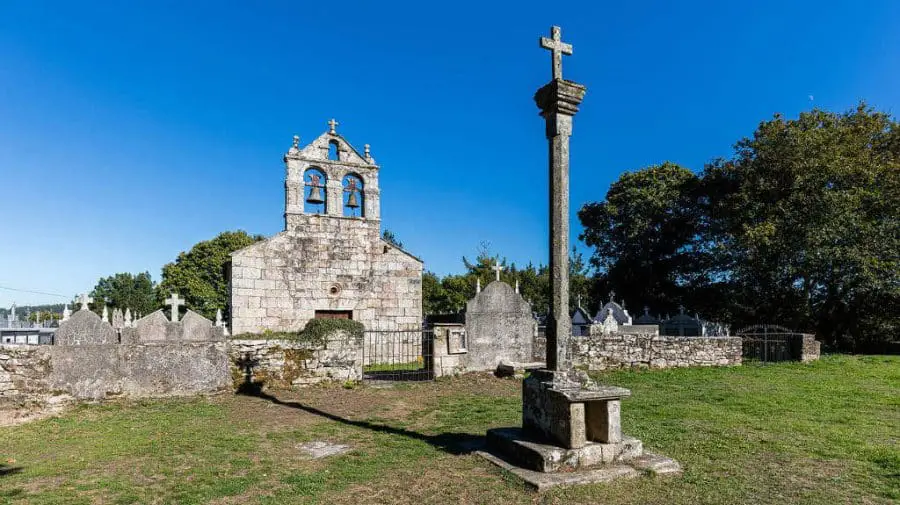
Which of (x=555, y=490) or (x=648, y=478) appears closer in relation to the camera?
(x=555, y=490)

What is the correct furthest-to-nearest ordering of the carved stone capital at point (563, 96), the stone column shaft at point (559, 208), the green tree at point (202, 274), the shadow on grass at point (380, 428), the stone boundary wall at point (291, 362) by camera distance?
the green tree at point (202, 274) → the stone boundary wall at point (291, 362) → the shadow on grass at point (380, 428) → the carved stone capital at point (563, 96) → the stone column shaft at point (559, 208)

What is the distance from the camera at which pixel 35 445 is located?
6547mm

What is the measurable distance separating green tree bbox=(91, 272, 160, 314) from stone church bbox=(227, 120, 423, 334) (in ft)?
134

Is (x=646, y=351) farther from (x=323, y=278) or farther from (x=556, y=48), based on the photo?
(x=556, y=48)

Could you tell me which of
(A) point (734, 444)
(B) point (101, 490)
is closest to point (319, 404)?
(B) point (101, 490)

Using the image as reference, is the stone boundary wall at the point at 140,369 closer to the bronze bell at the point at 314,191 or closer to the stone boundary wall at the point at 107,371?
the stone boundary wall at the point at 107,371

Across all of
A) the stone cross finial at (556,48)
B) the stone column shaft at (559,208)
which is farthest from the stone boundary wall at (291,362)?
the stone cross finial at (556,48)

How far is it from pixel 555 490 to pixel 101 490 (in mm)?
4231

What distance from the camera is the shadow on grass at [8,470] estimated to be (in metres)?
5.34

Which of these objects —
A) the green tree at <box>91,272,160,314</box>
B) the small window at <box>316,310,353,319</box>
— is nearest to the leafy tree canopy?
the small window at <box>316,310,353,319</box>

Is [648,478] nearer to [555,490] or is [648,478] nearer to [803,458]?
[555,490]

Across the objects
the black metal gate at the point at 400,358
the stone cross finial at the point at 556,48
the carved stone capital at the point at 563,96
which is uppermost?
the stone cross finial at the point at 556,48

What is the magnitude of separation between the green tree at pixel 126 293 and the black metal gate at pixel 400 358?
42.4m

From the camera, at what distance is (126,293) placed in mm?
51938
